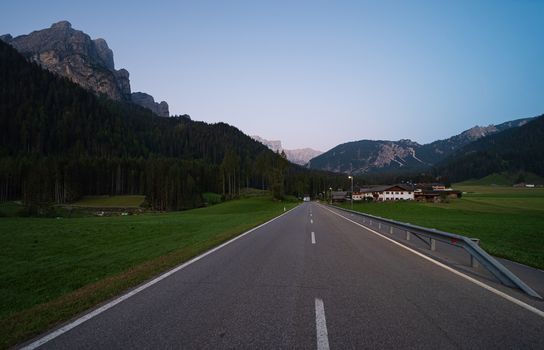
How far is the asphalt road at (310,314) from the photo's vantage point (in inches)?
158

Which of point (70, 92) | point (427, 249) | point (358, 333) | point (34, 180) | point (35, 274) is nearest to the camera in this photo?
point (358, 333)

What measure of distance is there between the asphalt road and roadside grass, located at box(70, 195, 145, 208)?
3479 inches

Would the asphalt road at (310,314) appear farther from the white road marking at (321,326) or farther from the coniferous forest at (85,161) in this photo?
the coniferous forest at (85,161)

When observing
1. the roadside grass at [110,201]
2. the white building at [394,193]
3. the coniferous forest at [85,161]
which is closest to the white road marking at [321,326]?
the coniferous forest at [85,161]

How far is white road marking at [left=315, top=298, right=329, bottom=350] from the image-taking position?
3879 mm

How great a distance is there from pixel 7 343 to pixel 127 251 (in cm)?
872

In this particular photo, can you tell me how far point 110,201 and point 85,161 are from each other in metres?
24.3

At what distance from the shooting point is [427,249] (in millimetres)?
12648

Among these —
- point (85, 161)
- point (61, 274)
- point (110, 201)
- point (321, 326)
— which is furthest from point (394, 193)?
point (321, 326)

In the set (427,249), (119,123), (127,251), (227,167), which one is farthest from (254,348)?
(119,123)

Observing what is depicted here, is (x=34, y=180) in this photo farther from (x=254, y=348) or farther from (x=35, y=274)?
(x=254, y=348)

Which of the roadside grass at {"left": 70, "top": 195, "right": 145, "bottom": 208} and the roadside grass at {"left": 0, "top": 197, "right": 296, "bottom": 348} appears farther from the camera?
the roadside grass at {"left": 70, "top": 195, "right": 145, "bottom": 208}

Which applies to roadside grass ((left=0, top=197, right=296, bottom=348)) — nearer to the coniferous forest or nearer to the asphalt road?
the asphalt road

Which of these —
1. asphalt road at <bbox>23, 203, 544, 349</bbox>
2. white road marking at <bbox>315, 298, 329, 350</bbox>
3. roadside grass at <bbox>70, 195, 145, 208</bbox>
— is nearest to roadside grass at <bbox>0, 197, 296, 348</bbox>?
asphalt road at <bbox>23, 203, 544, 349</bbox>
